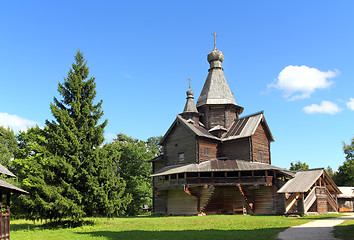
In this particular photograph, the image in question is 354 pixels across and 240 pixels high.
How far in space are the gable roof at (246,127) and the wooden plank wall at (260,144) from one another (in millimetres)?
705

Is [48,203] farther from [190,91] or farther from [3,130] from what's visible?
[3,130]

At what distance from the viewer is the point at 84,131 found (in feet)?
76.0

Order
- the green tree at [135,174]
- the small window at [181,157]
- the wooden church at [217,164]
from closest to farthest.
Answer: the wooden church at [217,164], the small window at [181,157], the green tree at [135,174]

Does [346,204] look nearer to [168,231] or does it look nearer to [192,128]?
[192,128]

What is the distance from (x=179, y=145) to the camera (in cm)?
3625

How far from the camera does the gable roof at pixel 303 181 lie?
26922mm

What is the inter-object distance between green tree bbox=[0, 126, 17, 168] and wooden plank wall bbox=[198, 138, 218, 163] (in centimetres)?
2817

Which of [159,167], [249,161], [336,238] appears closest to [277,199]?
[249,161]

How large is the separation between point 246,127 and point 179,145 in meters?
7.96

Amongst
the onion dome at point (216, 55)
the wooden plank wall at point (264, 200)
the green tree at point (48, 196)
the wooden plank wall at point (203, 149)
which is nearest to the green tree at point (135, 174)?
the wooden plank wall at point (203, 149)

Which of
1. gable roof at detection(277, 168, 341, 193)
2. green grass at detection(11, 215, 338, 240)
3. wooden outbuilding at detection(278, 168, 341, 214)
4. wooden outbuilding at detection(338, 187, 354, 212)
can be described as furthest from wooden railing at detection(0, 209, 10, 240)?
wooden outbuilding at detection(338, 187, 354, 212)

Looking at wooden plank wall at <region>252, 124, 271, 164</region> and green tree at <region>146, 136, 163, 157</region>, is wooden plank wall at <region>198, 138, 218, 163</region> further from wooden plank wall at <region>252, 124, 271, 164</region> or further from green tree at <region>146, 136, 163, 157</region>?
green tree at <region>146, 136, 163, 157</region>

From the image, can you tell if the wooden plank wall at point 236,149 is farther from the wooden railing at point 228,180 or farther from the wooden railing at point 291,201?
the wooden railing at point 291,201

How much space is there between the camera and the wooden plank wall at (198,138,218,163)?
34.2 metres
